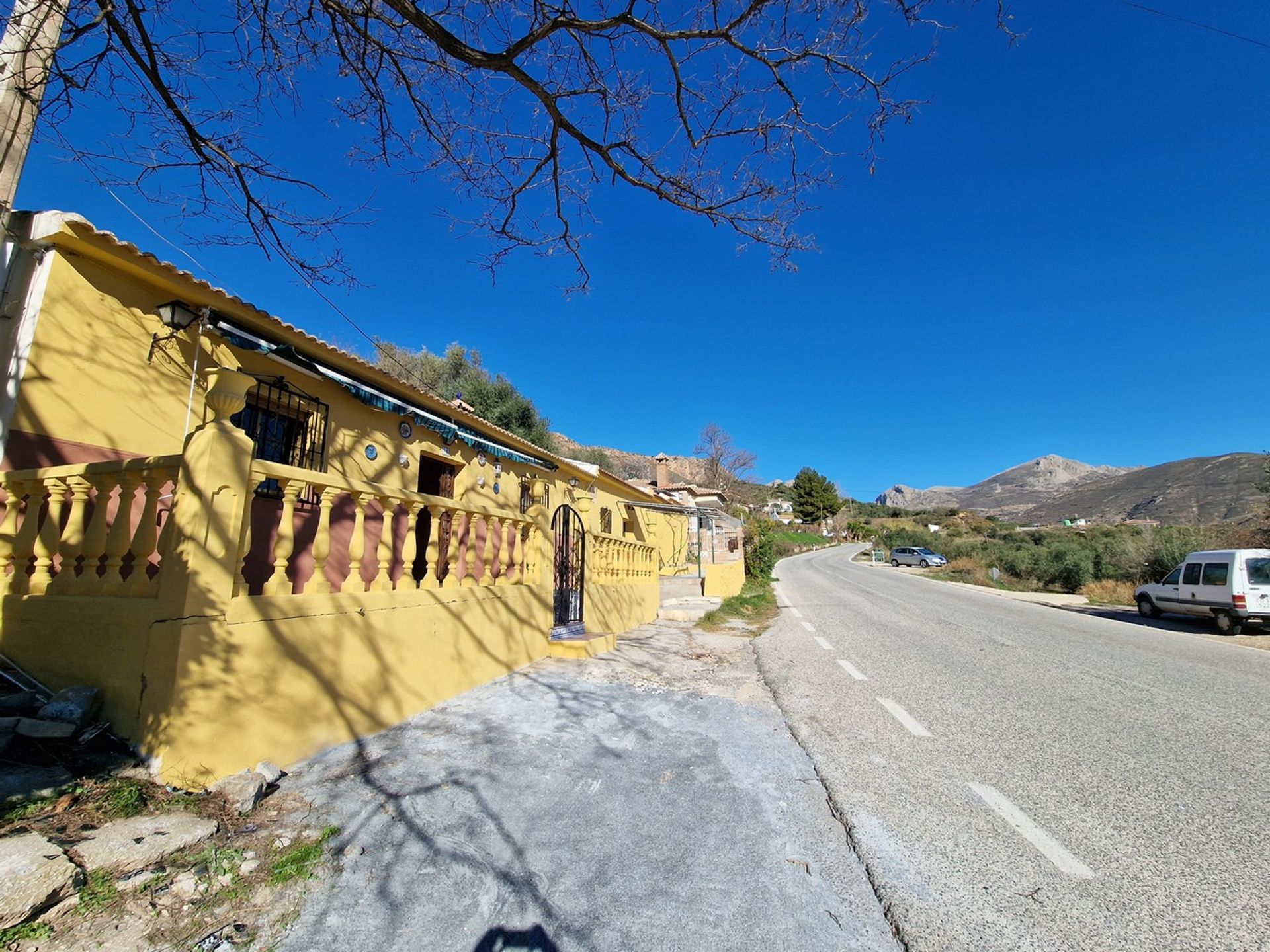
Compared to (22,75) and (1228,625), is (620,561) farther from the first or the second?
(1228,625)

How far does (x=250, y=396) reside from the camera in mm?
6445

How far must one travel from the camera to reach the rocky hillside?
47.5 metres

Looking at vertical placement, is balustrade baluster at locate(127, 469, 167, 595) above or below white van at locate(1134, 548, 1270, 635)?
above

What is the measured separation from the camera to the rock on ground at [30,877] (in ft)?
5.47

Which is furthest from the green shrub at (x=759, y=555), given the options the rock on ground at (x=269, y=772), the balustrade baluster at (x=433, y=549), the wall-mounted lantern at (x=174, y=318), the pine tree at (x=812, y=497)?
the pine tree at (x=812, y=497)

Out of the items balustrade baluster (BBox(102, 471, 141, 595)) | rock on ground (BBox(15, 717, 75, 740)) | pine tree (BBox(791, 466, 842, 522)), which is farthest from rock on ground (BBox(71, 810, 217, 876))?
pine tree (BBox(791, 466, 842, 522))

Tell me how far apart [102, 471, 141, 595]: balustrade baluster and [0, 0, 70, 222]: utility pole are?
242 centimetres

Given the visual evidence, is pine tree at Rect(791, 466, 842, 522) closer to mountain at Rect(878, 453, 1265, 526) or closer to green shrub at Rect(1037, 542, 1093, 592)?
mountain at Rect(878, 453, 1265, 526)

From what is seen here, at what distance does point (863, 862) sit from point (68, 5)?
21.8 ft

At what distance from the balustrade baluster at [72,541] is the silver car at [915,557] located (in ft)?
149

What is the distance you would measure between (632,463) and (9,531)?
6501cm

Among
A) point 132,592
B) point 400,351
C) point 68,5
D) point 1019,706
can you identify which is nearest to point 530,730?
point 132,592

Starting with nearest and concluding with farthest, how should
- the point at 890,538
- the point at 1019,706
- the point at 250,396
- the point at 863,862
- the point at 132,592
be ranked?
1. the point at 863,862
2. the point at 132,592
3. the point at 1019,706
4. the point at 250,396
5. the point at 890,538

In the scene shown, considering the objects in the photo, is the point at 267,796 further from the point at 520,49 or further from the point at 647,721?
the point at 520,49
